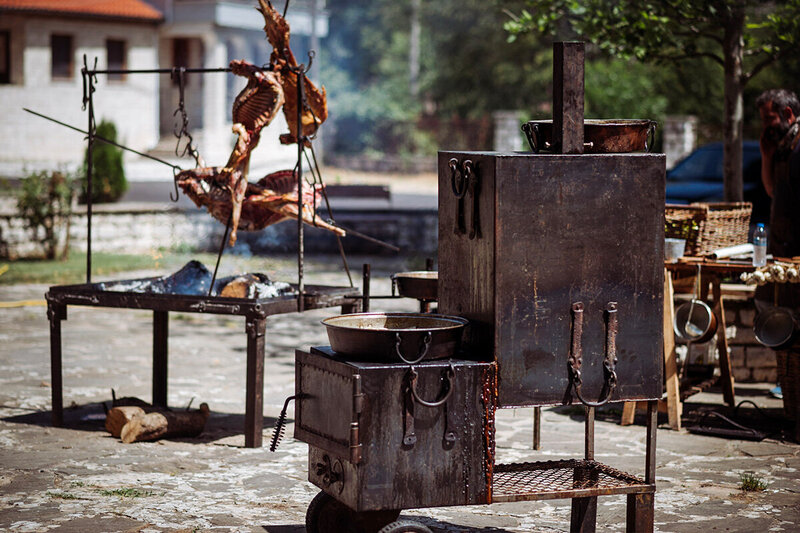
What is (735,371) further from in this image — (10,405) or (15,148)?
(15,148)

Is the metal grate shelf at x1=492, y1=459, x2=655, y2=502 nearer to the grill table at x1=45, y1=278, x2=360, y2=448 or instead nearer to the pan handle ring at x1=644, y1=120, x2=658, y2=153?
the pan handle ring at x1=644, y1=120, x2=658, y2=153

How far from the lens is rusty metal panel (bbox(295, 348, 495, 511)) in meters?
4.34

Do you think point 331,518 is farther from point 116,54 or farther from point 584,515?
point 116,54

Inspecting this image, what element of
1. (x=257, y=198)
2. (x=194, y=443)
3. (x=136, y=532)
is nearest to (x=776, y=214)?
(x=257, y=198)

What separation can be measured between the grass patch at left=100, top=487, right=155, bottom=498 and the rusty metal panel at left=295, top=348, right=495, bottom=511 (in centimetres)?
160

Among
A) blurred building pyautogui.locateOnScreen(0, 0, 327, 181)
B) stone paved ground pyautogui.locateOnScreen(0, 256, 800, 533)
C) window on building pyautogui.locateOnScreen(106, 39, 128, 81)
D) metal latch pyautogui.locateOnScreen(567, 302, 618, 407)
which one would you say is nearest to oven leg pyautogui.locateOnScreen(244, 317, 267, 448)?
stone paved ground pyautogui.locateOnScreen(0, 256, 800, 533)

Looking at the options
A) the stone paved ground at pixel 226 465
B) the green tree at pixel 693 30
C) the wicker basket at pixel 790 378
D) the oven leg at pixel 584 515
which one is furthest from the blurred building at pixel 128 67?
the oven leg at pixel 584 515

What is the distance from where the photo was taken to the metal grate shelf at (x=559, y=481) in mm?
4590

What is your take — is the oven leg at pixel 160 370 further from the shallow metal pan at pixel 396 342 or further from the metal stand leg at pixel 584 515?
the metal stand leg at pixel 584 515

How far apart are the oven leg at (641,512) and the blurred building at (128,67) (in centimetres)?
2612

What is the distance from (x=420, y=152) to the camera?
37781 millimetres

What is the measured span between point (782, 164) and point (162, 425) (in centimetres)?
452

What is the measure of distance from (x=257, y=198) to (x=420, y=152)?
30712mm

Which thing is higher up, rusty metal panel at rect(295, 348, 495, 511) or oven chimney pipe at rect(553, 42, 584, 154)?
oven chimney pipe at rect(553, 42, 584, 154)
